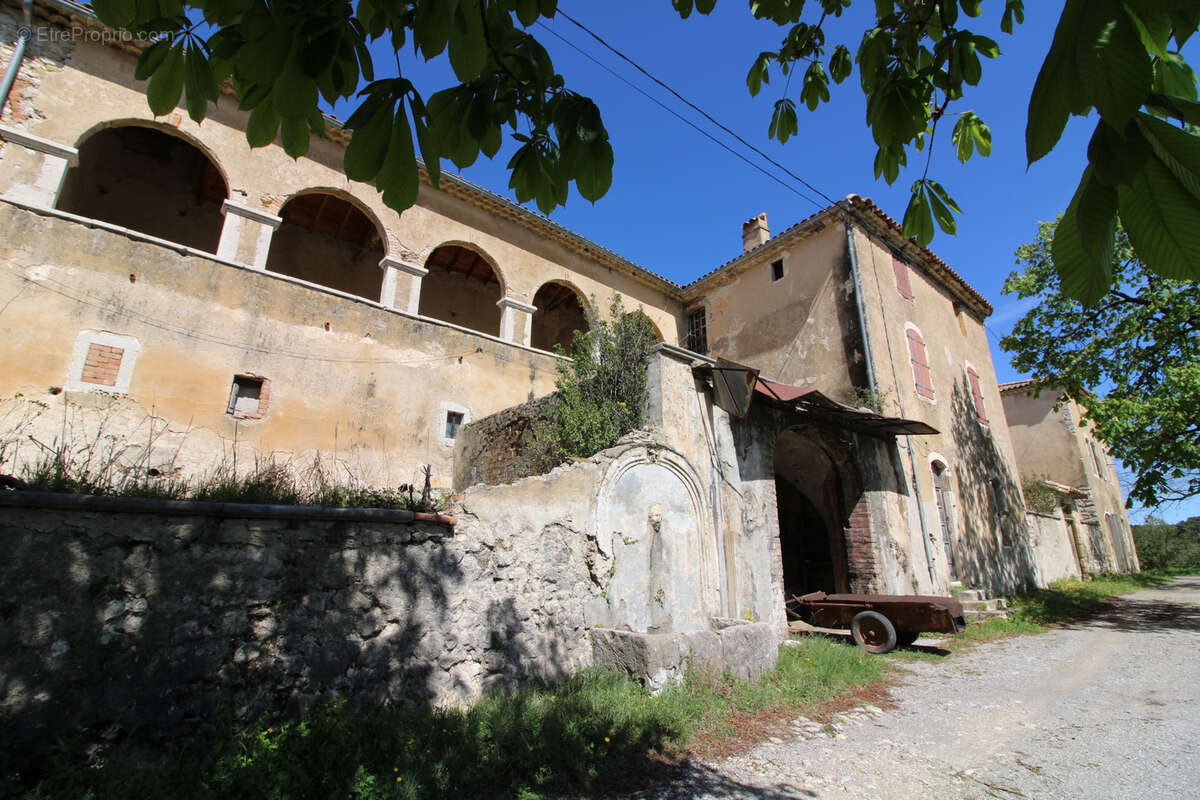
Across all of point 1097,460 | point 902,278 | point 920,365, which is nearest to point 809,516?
point 920,365

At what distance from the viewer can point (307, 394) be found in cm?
967

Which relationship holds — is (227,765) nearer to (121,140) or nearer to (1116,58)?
(1116,58)

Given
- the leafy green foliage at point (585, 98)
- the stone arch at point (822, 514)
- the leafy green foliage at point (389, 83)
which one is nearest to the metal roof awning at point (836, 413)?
the stone arch at point (822, 514)

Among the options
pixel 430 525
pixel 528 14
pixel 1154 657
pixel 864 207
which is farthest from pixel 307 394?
pixel 1154 657

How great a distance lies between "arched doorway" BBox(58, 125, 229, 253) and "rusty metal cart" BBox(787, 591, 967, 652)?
14.1 m

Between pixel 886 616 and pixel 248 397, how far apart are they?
1073 cm

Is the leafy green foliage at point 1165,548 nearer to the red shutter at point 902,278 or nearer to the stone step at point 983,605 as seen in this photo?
the stone step at point 983,605

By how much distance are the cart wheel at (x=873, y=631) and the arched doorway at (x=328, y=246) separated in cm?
1169

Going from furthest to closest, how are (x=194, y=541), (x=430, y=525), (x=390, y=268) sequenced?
(x=390, y=268) < (x=430, y=525) < (x=194, y=541)

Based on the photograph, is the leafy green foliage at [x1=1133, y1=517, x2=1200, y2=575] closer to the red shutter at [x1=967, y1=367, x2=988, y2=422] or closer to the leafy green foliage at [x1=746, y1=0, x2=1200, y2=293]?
the red shutter at [x1=967, y1=367, x2=988, y2=422]

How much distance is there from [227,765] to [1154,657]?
11612 mm

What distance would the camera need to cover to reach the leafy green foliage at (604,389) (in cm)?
761

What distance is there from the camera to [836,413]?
10367 millimetres

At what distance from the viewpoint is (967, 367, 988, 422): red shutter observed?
1571 centimetres
